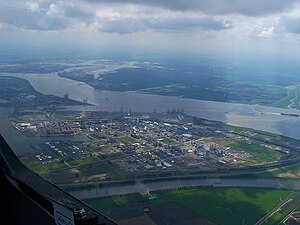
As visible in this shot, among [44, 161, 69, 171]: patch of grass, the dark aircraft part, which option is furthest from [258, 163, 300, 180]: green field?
the dark aircraft part

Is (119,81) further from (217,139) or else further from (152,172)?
(152,172)

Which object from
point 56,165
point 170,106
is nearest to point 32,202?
point 56,165

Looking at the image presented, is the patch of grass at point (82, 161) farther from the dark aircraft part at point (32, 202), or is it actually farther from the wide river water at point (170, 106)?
the dark aircraft part at point (32, 202)

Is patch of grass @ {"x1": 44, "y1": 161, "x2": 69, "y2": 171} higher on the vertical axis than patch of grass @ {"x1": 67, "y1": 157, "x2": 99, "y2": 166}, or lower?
higher

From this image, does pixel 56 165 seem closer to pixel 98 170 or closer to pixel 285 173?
pixel 98 170

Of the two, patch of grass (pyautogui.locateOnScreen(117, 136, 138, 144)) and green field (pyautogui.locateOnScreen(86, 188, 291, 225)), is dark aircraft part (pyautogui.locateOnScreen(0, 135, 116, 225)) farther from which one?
patch of grass (pyautogui.locateOnScreen(117, 136, 138, 144))

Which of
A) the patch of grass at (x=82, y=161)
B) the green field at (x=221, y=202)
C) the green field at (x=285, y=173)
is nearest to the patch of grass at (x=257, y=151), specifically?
the green field at (x=285, y=173)
